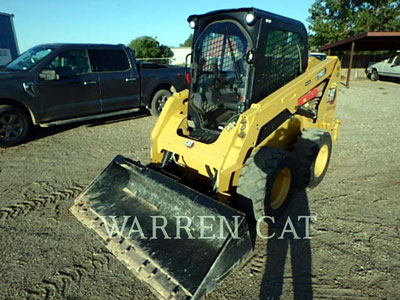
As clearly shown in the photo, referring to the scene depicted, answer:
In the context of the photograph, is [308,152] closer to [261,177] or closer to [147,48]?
[261,177]

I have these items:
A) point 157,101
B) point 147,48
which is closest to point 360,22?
point 157,101

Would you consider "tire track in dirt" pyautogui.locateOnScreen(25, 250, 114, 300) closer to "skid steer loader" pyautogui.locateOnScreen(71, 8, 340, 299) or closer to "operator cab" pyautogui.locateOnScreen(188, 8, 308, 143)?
"skid steer loader" pyautogui.locateOnScreen(71, 8, 340, 299)

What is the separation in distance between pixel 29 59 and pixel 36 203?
12.5 ft

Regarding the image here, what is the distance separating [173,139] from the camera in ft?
11.2

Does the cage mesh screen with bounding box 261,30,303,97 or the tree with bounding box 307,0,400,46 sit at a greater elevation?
the tree with bounding box 307,0,400,46

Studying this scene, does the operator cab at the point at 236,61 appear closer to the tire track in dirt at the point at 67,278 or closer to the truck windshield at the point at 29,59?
the tire track in dirt at the point at 67,278

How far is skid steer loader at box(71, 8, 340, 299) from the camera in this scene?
92.4 inches

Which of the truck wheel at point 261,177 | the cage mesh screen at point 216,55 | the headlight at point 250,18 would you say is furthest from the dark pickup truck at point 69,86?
the truck wheel at point 261,177

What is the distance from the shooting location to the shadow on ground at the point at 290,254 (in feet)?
7.64

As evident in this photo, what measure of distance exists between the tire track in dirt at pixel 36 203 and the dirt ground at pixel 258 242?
0.01 m

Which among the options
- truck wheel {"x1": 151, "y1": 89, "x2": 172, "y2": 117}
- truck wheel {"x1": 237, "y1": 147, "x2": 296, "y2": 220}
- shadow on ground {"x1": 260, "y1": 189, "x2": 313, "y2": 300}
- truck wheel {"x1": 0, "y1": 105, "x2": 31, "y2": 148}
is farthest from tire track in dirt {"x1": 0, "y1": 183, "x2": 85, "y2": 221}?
truck wheel {"x1": 151, "y1": 89, "x2": 172, "y2": 117}

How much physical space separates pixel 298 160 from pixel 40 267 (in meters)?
2.97

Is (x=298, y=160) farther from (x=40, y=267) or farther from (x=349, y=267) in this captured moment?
(x=40, y=267)

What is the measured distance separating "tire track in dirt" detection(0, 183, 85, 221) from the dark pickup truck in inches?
99.1
